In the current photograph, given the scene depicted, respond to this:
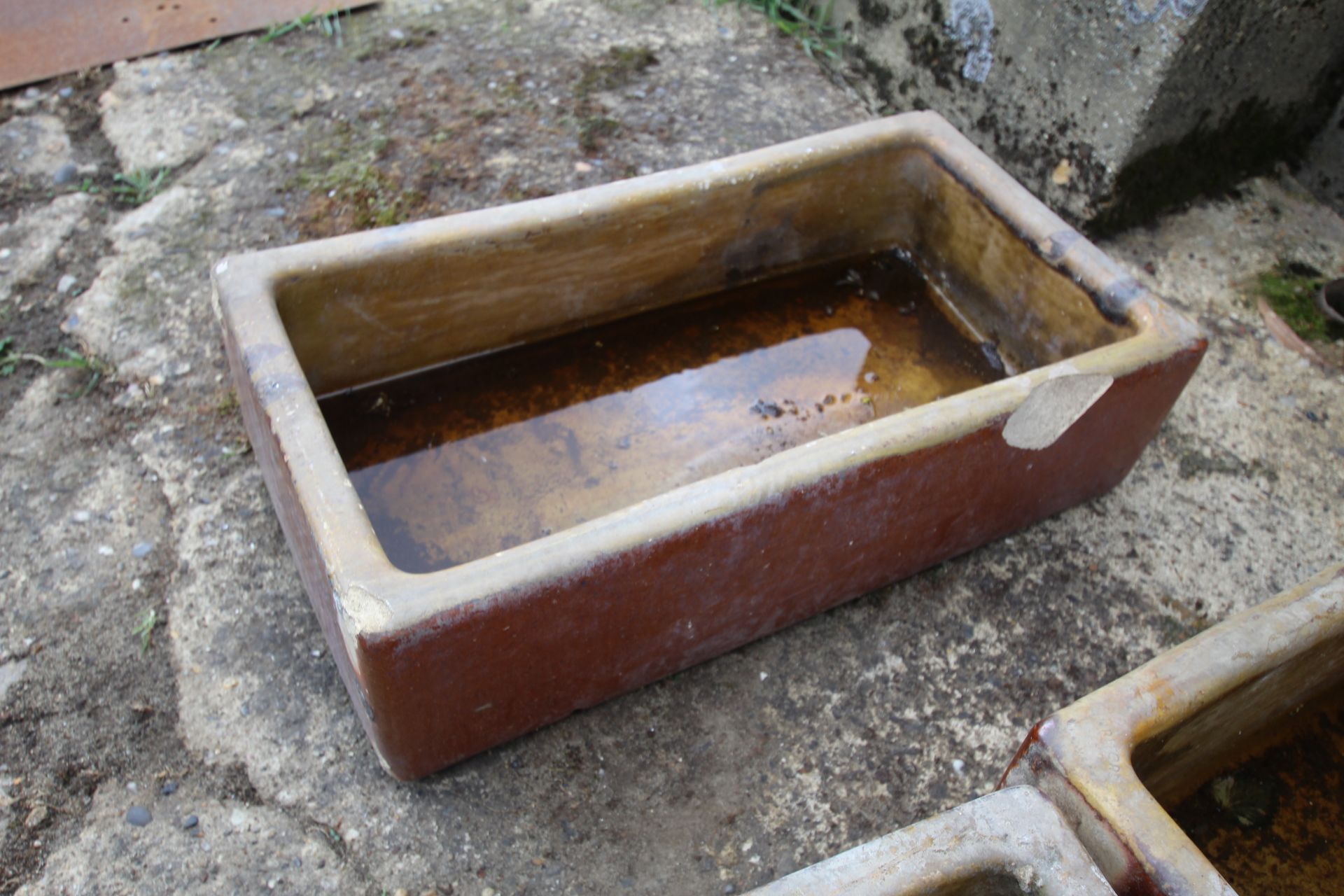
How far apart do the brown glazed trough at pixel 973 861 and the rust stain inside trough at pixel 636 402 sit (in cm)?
113

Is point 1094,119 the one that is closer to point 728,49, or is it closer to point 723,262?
point 723,262

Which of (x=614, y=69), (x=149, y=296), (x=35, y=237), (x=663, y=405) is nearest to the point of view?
(x=663, y=405)

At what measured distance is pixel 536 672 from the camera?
75.2 inches

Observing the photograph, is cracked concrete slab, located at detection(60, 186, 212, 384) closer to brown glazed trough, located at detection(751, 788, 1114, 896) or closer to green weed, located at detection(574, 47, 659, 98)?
green weed, located at detection(574, 47, 659, 98)

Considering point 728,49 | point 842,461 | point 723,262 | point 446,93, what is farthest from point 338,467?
point 728,49

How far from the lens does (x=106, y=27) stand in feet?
11.9

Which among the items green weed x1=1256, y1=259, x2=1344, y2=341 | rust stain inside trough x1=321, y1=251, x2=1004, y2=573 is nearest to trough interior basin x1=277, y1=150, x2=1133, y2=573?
rust stain inside trough x1=321, y1=251, x2=1004, y2=573

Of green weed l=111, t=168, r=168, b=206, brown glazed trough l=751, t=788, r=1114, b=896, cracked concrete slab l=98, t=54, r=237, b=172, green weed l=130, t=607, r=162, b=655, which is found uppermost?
brown glazed trough l=751, t=788, r=1114, b=896

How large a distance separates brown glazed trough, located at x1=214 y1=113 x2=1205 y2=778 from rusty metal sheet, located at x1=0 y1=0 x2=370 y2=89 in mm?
1942

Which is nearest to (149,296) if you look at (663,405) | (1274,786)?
(663,405)

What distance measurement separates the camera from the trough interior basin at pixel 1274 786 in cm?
185

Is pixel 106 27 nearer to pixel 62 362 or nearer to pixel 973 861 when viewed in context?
pixel 62 362

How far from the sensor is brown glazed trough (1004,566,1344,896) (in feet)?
4.77

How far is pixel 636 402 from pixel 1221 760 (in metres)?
1.44
